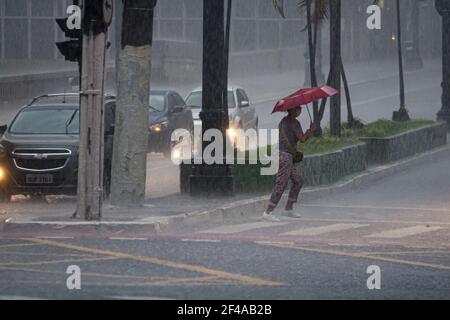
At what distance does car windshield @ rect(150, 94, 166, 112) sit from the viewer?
34.1m

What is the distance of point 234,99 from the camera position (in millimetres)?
38469

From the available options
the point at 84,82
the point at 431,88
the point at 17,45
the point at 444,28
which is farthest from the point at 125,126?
the point at 431,88

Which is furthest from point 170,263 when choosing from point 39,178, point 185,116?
point 185,116

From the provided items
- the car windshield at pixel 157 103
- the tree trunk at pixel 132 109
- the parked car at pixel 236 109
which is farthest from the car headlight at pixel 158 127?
the tree trunk at pixel 132 109

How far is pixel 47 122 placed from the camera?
24.5 metres

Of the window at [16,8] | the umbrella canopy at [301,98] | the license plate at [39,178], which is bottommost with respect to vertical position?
the license plate at [39,178]

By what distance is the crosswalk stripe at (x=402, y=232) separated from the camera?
62.6 ft

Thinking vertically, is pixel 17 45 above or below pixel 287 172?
above

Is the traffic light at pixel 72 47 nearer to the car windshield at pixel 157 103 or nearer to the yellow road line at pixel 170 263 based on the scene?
the yellow road line at pixel 170 263

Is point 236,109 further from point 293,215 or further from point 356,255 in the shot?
point 356,255

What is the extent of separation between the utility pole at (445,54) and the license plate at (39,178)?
21.5 meters

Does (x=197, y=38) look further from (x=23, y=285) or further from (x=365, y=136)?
(x=23, y=285)

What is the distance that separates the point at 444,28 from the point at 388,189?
14.5 metres

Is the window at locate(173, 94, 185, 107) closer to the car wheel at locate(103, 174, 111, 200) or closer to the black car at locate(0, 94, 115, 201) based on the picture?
the black car at locate(0, 94, 115, 201)
